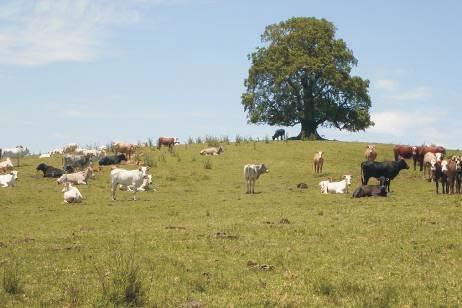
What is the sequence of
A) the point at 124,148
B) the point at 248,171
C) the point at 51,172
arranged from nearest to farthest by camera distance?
the point at 248,171
the point at 51,172
the point at 124,148

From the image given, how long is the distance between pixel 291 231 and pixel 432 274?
5720 millimetres

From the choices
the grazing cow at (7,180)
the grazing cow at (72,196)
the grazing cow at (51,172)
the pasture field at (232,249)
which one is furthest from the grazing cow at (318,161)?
the grazing cow at (7,180)

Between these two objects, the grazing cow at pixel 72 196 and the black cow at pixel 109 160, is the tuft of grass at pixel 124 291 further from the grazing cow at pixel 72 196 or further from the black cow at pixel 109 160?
the black cow at pixel 109 160

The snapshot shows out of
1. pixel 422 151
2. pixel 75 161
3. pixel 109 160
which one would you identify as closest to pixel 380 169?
pixel 422 151

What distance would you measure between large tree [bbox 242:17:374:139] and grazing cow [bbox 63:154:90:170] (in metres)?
24.8

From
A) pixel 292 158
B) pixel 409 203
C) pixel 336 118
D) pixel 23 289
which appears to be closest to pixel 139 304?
pixel 23 289

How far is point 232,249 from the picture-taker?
1620cm

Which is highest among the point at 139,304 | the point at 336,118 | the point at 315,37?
the point at 315,37

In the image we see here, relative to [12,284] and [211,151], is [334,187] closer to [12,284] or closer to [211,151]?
[211,151]

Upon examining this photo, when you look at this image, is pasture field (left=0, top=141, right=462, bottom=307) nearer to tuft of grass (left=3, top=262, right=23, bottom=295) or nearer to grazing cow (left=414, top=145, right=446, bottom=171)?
tuft of grass (left=3, top=262, right=23, bottom=295)

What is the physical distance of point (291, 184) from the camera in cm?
3531

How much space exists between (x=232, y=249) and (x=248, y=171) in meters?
17.1

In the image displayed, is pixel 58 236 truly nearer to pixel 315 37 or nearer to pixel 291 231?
pixel 291 231

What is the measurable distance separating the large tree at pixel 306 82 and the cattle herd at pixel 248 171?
52.5ft
